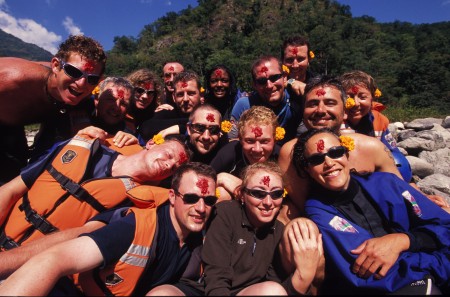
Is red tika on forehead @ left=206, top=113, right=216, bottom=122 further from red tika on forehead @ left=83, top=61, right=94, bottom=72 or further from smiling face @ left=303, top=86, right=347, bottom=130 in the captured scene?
red tika on forehead @ left=83, top=61, right=94, bottom=72

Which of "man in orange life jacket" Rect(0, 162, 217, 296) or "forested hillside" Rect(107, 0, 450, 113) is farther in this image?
"forested hillside" Rect(107, 0, 450, 113)

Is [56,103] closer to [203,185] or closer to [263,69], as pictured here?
[203,185]

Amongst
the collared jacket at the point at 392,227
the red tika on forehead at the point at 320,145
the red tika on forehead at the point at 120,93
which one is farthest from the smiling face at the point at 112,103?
the collared jacket at the point at 392,227

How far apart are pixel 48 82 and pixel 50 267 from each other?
3.21 m

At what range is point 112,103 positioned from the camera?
532 centimetres

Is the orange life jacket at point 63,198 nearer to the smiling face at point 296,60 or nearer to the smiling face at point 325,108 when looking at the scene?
the smiling face at point 325,108

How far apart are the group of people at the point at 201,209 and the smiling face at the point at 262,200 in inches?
0.6

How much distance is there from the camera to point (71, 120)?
5.00m

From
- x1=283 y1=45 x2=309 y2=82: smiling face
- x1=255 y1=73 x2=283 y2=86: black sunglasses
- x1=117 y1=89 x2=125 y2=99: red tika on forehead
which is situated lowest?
x1=117 y1=89 x2=125 y2=99: red tika on forehead

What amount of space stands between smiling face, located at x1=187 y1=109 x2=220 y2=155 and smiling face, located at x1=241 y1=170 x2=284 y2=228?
5.23ft

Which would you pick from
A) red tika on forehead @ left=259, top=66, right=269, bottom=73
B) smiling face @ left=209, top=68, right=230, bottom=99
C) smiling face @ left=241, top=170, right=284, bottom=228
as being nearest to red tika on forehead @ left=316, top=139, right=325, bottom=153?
smiling face @ left=241, top=170, right=284, bottom=228

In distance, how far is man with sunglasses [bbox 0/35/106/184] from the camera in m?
4.21

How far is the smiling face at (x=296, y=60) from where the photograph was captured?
6789 millimetres

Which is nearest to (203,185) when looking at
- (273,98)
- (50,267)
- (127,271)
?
(127,271)
